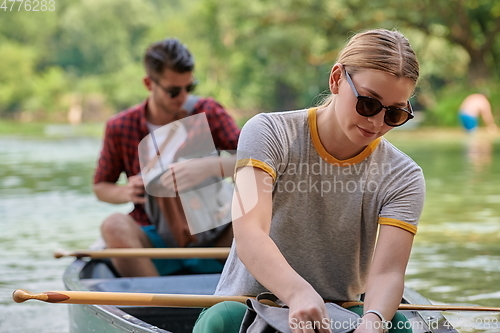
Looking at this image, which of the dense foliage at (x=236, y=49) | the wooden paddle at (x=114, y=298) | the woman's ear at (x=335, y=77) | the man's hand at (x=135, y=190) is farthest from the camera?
the dense foliage at (x=236, y=49)

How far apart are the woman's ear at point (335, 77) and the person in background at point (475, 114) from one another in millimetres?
18821

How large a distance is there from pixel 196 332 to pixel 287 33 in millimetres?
20974

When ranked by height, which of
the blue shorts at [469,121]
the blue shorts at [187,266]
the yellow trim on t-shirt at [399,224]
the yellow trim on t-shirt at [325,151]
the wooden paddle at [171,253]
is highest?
the yellow trim on t-shirt at [325,151]

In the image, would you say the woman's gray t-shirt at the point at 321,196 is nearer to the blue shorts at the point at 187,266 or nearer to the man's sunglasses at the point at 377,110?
the man's sunglasses at the point at 377,110

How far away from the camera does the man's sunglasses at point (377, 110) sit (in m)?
1.94

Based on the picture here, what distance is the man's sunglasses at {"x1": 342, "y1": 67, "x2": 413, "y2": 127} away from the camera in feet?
6.36

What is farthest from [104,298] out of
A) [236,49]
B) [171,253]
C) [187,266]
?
[236,49]

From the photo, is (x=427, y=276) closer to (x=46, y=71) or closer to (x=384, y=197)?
(x=384, y=197)

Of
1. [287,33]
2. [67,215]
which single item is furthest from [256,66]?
[67,215]

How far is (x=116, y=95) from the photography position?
47094 millimetres

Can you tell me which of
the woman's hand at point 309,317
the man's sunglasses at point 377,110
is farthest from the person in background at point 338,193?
the woman's hand at point 309,317

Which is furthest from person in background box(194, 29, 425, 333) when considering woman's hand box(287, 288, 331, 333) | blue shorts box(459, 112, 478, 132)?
blue shorts box(459, 112, 478, 132)

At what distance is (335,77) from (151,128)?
69.2 inches

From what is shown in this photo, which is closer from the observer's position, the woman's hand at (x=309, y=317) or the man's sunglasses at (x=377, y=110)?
the woman's hand at (x=309, y=317)
